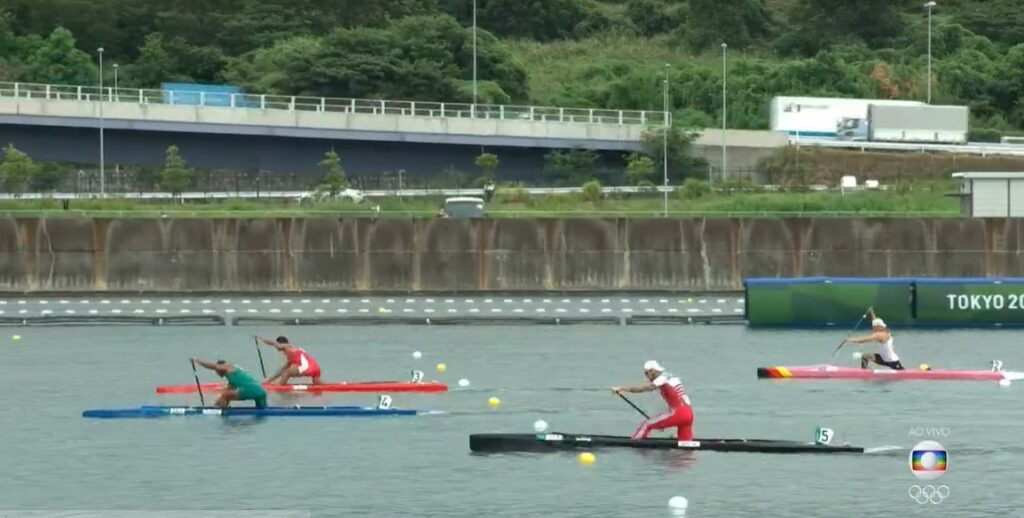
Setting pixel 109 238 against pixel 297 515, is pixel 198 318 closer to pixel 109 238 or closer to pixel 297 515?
pixel 109 238

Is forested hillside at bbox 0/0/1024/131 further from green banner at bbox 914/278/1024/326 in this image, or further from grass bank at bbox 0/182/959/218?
green banner at bbox 914/278/1024/326

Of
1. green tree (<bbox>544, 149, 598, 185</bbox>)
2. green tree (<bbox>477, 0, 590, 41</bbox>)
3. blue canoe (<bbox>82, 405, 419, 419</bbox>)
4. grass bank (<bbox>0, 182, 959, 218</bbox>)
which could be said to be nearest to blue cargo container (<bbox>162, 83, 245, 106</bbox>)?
grass bank (<bbox>0, 182, 959, 218</bbox>)

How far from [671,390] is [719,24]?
102964 millimetres

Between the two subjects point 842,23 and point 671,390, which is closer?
point 671,390

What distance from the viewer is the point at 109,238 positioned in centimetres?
7512

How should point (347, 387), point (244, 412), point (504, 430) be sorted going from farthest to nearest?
1. point (347, 387)
2. point (244, 412)
3. point (504, 430)

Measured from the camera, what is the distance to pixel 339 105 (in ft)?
350

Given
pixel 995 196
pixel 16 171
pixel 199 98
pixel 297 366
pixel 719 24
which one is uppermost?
pixel 719 24

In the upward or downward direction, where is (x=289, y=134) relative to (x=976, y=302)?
upward

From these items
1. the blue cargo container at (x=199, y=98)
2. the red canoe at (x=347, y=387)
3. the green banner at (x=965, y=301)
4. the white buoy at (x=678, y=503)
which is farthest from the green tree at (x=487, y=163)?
the white buoy at (x=678, y=503)

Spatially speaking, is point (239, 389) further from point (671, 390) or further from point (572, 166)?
point (572, 166)

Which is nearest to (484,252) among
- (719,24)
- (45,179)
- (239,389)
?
(45,179)

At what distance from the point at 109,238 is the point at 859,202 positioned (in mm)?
32383

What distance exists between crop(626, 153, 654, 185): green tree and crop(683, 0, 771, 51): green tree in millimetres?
40641
